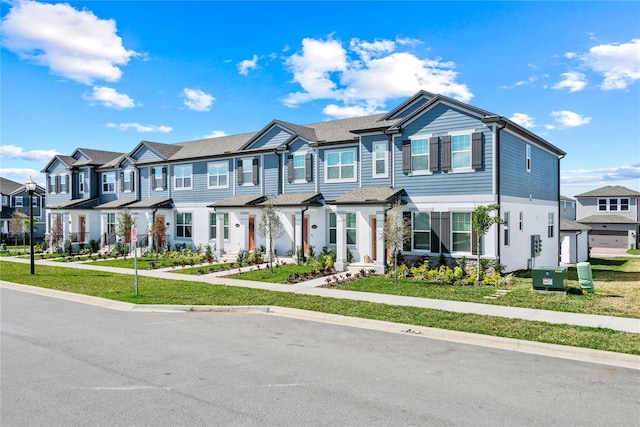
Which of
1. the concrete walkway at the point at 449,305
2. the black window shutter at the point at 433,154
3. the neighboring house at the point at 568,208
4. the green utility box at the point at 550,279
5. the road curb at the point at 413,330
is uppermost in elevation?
the black window shutter at the point at 433,154

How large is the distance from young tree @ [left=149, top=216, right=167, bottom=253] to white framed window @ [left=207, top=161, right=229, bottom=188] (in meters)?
4.19

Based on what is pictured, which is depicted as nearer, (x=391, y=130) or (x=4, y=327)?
(x=4, y=327)

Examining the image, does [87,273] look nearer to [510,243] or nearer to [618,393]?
[510,243]

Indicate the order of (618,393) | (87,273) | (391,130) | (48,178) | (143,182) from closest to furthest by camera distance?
(618,393) < (391,130) < (87,273) < (143,182) < (48,178)

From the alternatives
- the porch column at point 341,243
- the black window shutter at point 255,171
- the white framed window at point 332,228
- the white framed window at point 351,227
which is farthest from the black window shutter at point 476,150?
the black window shutter at point 255,171

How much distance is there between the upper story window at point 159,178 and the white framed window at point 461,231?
22.0 metres

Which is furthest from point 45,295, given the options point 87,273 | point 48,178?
point 48,178

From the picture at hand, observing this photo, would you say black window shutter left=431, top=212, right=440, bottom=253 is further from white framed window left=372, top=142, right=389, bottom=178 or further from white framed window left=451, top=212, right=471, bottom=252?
white framed window left=372, top=142, right=389, bottom=178

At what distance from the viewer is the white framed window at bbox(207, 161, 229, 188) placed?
29.8 meters

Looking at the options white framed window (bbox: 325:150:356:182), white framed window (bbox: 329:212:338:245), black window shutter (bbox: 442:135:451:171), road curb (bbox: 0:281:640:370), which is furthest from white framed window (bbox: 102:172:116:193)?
black window shutter (bbox: 442:135:451:171)

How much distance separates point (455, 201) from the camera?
19.6 m

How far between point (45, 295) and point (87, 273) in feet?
18.7

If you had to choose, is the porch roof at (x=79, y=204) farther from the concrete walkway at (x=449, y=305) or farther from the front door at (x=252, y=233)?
the concrete walkway at (x=449, y=305)

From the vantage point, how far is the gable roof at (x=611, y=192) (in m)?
44.9
